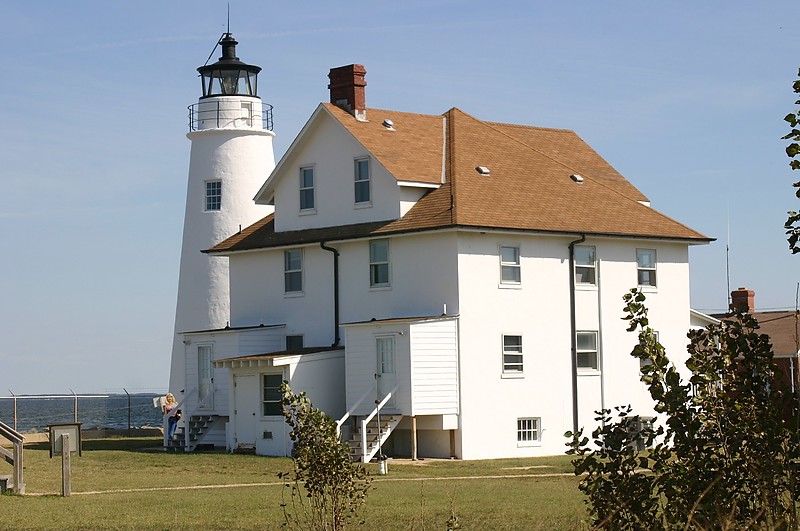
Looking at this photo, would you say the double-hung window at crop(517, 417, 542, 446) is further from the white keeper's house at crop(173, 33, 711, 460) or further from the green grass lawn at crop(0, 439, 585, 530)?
the green grass lawn at crop(0, 439, 585, 530)

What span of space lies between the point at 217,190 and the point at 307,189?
824 centimetres

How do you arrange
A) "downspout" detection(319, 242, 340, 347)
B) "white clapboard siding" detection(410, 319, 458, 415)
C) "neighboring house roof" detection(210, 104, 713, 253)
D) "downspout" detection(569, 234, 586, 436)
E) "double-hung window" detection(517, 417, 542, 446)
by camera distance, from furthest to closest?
1. "downspout" detection(319, 242, 340, 347)
2. "downspout" detection(569, 234, 586, 436)
3. "double-hung window" detection(517, 417, 542, 446)
4. "neighboring house roof" detection(210, 104, 713, 253)
5. "white clapboard siding" detection(410, 319, 458, 415)

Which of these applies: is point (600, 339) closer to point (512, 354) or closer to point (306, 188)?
point (512, 354)

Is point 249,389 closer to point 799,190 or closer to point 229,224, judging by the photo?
point 229,224

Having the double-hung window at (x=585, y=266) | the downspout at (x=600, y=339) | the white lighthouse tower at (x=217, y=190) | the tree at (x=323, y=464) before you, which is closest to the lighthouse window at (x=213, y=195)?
the white lighthouse tower at (x=217, y=190)

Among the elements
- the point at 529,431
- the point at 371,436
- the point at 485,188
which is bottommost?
the point at 529,431

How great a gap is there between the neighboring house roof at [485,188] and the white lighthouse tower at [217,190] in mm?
3958

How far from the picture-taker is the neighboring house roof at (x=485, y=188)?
34.9 meters

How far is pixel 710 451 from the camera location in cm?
1014

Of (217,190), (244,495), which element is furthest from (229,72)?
(244,495)

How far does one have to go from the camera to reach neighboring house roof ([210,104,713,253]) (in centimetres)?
3488

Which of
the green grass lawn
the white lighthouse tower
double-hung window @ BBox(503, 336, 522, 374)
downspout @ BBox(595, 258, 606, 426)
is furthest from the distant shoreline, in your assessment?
downspout @ BBox(595, 258, 606, 426)

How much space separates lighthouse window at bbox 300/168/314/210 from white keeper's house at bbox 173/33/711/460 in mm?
129

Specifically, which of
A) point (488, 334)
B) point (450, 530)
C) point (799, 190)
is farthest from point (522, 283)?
point (799, 190)
